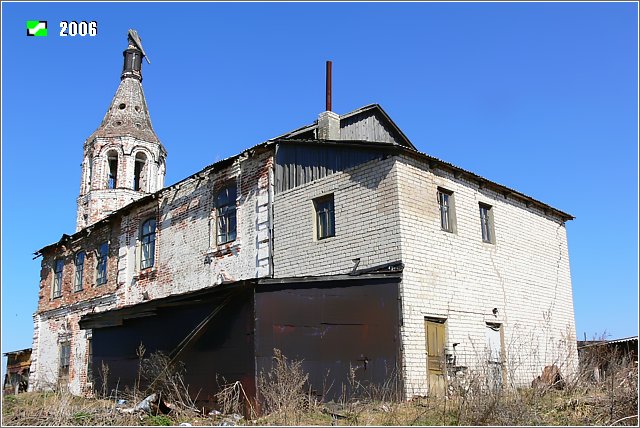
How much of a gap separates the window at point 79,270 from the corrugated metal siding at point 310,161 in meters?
11.5

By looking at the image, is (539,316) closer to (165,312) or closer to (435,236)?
(435,236)

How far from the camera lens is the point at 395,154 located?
13508 mm

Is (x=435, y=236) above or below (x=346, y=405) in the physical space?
above

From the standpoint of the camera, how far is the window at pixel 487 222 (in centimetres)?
1579

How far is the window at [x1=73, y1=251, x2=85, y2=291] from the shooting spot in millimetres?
23516

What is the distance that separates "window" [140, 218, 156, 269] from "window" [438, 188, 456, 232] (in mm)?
9414

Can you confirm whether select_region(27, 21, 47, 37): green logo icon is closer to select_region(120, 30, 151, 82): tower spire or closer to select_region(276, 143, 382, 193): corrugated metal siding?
select_region(276, 143, 382, 193): corrugated metal siding

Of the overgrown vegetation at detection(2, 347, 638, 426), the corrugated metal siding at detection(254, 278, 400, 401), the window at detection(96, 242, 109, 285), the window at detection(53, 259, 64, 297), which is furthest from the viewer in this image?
the window at detection(53, 259, 64, 297)

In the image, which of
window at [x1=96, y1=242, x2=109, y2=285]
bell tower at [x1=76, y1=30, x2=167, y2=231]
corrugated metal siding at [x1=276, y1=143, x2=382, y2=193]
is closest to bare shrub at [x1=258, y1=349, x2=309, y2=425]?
corrugated metal siding at [x1=276, y1=143, x2=382, y2=193]

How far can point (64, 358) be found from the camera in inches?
893

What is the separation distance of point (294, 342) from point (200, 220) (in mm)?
6769

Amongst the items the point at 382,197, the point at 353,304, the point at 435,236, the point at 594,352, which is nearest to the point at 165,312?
the point at 353,304

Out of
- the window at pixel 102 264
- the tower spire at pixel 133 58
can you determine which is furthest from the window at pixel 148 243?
the tower spire at pixel 133 58

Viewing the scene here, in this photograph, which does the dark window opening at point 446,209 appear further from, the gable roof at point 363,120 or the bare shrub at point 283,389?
the bare shrub at point 283,389
